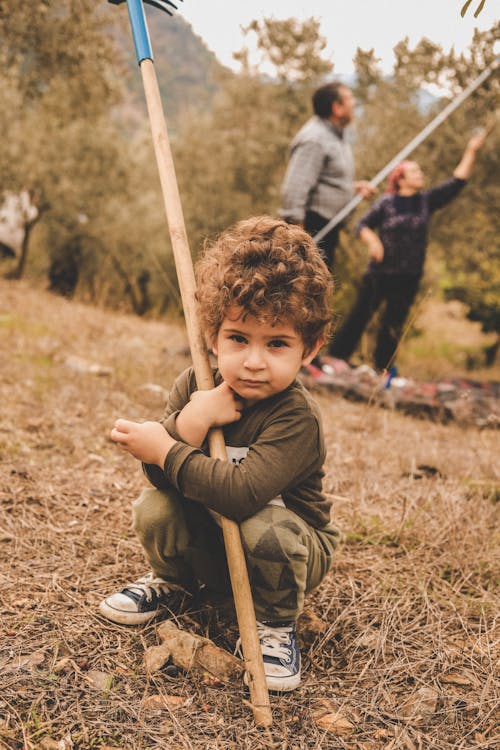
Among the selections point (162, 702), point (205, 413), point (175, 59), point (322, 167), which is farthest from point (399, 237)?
point (175, 59)

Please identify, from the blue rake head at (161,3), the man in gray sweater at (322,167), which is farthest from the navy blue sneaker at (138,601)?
the man in gray sweater at (322,167)

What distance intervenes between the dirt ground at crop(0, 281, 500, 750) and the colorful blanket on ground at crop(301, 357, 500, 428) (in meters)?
1.84

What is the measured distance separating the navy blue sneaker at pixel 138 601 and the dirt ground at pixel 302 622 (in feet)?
0.13

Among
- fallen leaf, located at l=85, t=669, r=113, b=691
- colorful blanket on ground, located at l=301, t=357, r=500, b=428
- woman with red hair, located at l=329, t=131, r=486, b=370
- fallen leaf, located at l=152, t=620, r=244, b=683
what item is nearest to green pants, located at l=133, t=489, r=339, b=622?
fallen leaf, located at l=152, t=620, r=244, b=683

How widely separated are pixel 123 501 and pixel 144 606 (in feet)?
3.04

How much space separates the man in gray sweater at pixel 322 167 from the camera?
224 inches

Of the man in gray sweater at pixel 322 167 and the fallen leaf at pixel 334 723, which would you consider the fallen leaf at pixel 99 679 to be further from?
the man in gray sweater at pixel 322 167

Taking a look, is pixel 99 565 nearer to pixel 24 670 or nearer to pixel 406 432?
pixel 24 670

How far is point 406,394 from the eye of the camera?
21.6 ft

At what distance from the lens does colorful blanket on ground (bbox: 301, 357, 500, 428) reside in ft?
19.6

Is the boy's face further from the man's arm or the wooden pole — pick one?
the man's arm

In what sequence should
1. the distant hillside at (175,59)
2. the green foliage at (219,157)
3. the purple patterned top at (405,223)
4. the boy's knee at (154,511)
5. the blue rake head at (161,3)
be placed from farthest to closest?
the distant hillside at (175,59)
the green foliage at (219,157)
the purple patterned top at (405,223)
the blue rake head at (161,3)
the boy's knee at (154,511)

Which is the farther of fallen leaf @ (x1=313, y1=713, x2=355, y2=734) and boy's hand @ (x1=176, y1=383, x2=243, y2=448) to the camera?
boy's hand @ (x1=176, y1=383, x2=243, y2=448)

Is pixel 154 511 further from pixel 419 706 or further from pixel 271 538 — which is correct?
pixel 419 706
